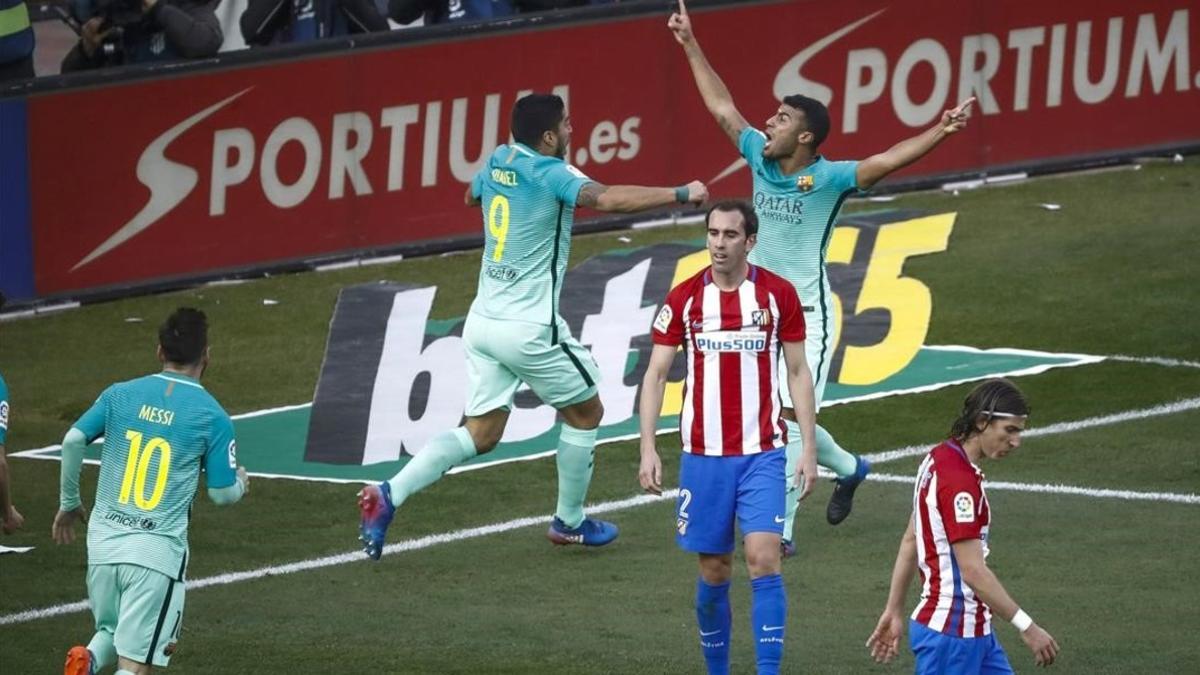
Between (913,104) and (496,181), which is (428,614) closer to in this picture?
(496,181)

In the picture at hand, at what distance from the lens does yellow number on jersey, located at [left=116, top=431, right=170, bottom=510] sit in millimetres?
10125

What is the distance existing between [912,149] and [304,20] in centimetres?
941

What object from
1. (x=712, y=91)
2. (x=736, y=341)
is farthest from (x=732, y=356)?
(x=712, y=91)

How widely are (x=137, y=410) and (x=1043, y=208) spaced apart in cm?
1326

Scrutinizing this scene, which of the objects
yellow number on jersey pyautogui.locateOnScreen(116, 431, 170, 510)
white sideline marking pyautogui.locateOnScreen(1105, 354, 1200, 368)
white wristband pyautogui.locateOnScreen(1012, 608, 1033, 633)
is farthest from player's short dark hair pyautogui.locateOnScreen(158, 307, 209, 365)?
white sideline marking pyautogui.locateOnScreen(1105, 354, 1200, 368)

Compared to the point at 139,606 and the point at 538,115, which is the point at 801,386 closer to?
the point at 538,115

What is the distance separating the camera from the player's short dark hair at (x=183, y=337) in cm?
1012

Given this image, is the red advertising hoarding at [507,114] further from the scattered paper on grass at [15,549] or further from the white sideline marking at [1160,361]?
the scattered paper on grass at [15,549]

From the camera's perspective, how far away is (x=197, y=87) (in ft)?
62.8

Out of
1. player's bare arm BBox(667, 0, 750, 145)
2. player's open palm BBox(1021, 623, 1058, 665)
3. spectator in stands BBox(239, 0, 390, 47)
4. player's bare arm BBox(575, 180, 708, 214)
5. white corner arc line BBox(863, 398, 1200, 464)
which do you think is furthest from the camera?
spectator in stands BBox(239, 0, 390, 47)

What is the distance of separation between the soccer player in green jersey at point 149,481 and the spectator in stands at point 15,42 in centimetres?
911

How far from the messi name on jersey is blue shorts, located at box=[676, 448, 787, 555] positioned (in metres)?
0.49

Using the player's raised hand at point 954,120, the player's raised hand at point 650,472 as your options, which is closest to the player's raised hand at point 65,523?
the player's raised hand at point 650,472

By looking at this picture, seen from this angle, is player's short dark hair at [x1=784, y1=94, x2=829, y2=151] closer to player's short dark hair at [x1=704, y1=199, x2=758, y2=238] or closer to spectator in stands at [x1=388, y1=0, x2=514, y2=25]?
player's short dark hair at [x1=704, y1=199, x2=758, y2=238]
